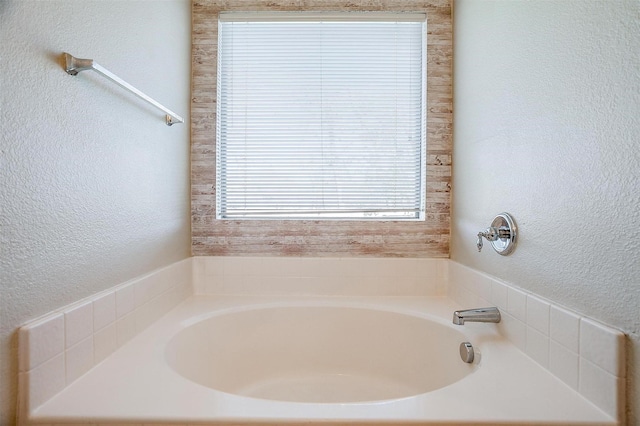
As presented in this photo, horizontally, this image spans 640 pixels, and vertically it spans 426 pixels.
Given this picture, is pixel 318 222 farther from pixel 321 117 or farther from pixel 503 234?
pixel 503 234

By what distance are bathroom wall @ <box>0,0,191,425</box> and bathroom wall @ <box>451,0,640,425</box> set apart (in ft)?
4.31

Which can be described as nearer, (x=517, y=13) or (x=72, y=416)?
(x=72, y=416)

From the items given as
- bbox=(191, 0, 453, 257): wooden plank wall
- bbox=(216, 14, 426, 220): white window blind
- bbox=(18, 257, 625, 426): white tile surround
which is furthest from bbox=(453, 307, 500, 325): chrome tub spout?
bbox=(216, 14, 426, 220): white window blind

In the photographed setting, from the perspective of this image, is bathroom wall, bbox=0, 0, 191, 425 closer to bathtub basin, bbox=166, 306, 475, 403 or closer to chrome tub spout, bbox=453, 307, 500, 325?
bathtub basin, bbox=166, 306, 475, 403

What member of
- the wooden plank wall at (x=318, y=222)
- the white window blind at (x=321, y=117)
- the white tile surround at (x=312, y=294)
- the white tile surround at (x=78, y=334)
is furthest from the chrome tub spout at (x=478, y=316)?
the white tile surround at (x=78, y=334)

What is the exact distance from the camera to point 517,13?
111 centimetres

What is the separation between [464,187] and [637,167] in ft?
2.96

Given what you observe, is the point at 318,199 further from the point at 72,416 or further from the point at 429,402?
the point at 72,416

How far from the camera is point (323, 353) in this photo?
156cm

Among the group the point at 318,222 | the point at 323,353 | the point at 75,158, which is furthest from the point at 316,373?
the point at 75,158

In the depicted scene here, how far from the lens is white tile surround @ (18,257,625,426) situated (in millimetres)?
730

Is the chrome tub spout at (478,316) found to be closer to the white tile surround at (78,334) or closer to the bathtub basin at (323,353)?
the bathtub basin at (323,353)

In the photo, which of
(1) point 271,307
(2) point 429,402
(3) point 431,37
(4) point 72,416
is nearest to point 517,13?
(3) point 431,37

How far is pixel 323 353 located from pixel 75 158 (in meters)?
1.28
